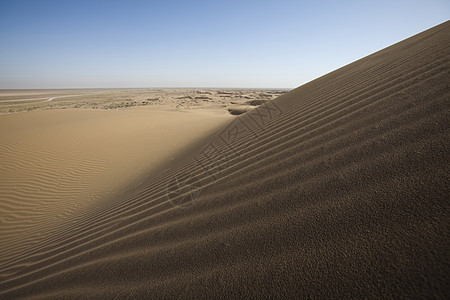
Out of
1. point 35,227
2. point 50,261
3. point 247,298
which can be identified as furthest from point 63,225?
point 247,298

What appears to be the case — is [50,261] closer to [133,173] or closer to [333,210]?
[333,210]

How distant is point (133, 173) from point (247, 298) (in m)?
4.88

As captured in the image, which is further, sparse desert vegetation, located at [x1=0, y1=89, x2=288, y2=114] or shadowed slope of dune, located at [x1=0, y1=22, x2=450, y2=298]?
sparse desert vegetation, located at [x1=0, y1=89, x2=288, y2=114]

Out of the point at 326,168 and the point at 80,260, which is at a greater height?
the point at 326,168

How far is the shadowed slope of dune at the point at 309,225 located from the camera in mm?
724

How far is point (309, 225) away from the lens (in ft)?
3.25

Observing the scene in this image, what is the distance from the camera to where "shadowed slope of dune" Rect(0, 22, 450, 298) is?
724 millimetres

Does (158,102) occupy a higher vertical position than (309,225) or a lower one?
higher

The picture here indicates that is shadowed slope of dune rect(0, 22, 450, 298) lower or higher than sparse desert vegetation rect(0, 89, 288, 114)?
lower

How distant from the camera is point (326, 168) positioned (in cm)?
133

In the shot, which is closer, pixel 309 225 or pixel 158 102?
pixel 309 225

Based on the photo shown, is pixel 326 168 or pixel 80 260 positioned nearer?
pixel 326 168

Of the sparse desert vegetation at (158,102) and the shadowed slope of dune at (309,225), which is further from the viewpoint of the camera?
the sparse desert vegetation at (158,102)

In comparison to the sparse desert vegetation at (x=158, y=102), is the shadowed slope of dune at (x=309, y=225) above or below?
below
